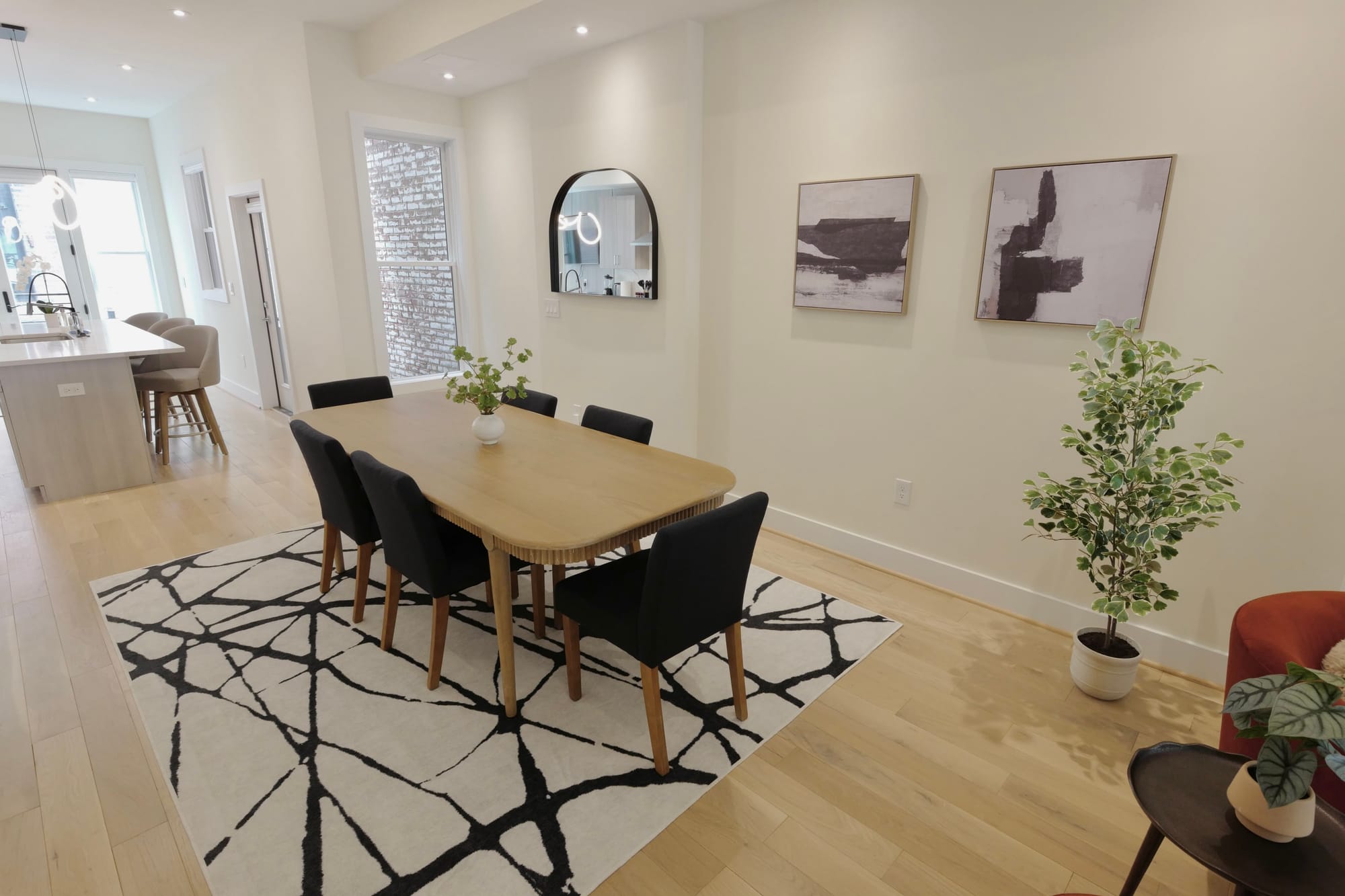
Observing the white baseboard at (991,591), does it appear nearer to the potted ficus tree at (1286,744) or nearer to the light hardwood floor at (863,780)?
the light hardwood floor at (863,780)

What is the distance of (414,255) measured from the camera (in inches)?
207

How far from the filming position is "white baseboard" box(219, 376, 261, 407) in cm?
623

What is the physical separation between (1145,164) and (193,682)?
3.74 meters

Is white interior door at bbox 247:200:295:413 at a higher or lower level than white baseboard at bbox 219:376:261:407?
higher

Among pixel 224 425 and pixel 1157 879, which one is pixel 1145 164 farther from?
pixel 224 425

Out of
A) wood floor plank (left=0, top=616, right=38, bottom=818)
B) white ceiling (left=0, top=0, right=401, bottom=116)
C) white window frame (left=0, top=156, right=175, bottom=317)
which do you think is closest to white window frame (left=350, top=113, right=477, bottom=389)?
white ceiling (left=0, top=0, right=401, bottom=116)

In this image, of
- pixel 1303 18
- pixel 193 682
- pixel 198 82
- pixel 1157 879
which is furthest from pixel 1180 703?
pixel 198 82

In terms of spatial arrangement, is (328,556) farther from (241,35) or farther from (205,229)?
(205,229)

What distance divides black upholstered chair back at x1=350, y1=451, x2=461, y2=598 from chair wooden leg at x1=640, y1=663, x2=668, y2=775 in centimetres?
75

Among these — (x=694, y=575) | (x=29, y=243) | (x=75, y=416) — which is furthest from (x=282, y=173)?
(x=694, y=575)

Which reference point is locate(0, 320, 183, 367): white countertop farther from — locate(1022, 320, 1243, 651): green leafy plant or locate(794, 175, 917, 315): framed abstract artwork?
locate(1022, 320, 1243, 651): green leafy plant

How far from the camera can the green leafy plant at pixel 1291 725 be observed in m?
0.96

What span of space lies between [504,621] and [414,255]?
4149 mm

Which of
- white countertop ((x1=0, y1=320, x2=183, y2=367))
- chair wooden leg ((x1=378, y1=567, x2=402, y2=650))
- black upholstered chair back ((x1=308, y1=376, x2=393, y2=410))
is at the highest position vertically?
white countertop ((x1=0, y1=320, x2=183, y2=367))
